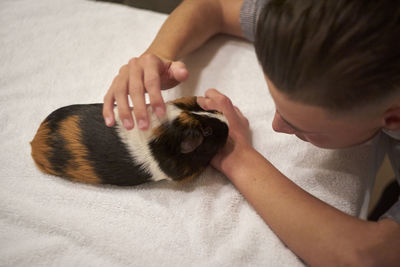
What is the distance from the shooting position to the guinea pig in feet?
3.15

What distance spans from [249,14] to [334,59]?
2.38ft

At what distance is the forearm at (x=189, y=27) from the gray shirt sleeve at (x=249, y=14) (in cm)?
6

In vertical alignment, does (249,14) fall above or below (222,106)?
above

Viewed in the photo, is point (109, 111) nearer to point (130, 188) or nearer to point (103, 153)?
point (103, 153)

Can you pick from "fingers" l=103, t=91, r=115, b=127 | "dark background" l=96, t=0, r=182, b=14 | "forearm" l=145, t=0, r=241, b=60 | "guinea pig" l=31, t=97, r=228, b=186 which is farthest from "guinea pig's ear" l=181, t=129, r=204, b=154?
"dark background" l=96, t=0, r=182, b=14

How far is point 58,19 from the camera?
4.82 feet

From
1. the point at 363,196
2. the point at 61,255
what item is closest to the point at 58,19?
the point at 61,255

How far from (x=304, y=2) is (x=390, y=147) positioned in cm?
59

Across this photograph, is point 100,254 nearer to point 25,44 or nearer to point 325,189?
point 325,189

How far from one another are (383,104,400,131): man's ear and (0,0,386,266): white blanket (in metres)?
0.34

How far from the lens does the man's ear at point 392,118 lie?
698mm

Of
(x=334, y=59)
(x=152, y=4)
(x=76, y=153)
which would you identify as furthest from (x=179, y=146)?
(x=152, y=4)

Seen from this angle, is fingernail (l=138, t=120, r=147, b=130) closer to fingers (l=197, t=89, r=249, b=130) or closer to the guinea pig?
the guinea pig

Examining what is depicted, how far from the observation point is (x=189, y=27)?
1.27 metres
